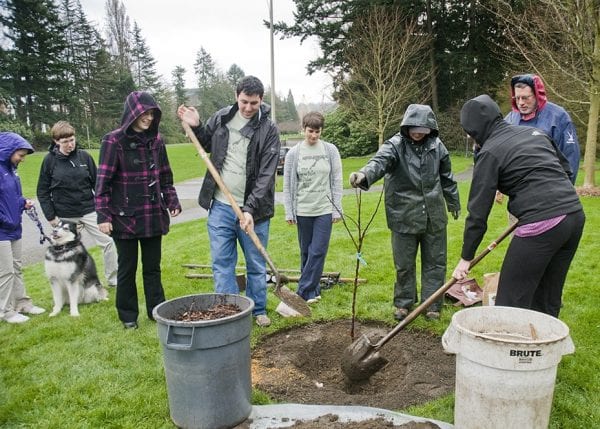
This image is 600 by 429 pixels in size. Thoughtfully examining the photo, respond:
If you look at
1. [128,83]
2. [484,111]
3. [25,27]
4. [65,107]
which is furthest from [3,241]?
[128,83]

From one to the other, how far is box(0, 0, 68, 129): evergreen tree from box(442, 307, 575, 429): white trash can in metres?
41.9

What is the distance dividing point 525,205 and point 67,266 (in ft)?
15.1

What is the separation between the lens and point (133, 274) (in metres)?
4.72

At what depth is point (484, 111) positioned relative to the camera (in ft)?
10.7

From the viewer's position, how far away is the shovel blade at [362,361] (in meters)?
3.64

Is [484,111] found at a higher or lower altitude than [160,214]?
higher

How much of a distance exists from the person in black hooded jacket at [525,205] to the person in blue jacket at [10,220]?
4.51 m

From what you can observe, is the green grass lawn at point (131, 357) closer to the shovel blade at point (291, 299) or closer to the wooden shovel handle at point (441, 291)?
the wooden shovel handle at point (441, 291)

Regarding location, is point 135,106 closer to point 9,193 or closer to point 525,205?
point 9,193

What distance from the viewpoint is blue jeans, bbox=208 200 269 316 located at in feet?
14.6

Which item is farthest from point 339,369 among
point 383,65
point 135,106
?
point 383,65

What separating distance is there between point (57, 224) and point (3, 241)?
0.56 meters

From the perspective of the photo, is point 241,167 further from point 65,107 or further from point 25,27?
point 65,107

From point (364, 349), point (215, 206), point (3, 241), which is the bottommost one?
point (364, 349)
